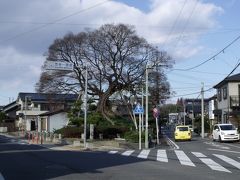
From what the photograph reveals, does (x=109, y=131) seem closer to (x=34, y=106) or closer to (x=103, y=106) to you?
(x=103, y=106)

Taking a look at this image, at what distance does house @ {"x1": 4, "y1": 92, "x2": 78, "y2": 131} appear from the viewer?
216 ft

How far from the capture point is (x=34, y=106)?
101 metres

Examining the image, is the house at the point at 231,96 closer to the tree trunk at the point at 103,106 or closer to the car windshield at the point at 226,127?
the car windshield at the point at 226,127

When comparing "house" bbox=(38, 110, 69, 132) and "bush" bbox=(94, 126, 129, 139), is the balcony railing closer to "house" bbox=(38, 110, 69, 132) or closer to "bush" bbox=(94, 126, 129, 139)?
"bush" bbox=(94, 126, 129, 139)

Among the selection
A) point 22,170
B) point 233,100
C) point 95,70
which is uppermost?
point 95,70

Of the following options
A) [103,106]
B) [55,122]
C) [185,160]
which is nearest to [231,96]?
[103,106]

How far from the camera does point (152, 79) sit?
6038cm

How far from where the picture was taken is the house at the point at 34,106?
65850 millimetres

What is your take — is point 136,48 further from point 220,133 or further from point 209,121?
point 209,121

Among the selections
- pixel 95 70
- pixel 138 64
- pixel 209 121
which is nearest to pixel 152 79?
pixel 138 64

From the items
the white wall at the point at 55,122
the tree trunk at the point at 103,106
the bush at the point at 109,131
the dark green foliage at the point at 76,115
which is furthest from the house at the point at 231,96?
the white wall at the point at 55,122

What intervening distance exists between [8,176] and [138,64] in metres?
44.9

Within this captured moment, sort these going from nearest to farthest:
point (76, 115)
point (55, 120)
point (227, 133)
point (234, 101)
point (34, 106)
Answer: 1. point (227, 133)
2. point (76, 115)
3. point (234, 101)
4. point (55, 120)
5. point (34, 106)

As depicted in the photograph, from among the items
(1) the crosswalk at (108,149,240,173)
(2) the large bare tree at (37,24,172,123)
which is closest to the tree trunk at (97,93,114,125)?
(2) the large bare tree at (37,24,172,123)
